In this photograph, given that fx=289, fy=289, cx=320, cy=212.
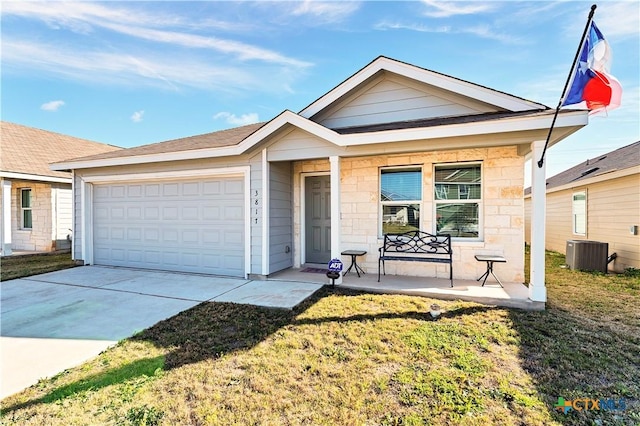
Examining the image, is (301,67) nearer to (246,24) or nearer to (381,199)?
(246,24)

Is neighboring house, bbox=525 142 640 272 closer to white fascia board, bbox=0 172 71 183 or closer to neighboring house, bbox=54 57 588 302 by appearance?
neighboring house, bbox=54 57 588 302

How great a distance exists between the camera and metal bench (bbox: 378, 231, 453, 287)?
19.5 ft

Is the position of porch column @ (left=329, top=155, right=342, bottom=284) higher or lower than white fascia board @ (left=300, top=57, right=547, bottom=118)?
lower

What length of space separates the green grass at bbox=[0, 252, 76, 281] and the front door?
6.54 metres

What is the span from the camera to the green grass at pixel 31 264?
6.91 metres

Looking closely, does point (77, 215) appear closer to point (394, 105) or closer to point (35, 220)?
point (35, 220)

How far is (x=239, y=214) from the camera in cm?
665

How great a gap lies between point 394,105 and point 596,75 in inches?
138

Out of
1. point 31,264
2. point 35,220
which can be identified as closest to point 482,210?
point 31,264

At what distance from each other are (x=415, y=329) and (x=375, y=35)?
7507 mm

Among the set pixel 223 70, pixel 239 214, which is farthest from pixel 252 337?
pixel 223 70

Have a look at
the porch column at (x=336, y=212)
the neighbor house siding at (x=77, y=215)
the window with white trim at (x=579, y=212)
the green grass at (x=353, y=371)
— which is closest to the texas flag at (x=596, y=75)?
the green grass at (x=353, y=371)

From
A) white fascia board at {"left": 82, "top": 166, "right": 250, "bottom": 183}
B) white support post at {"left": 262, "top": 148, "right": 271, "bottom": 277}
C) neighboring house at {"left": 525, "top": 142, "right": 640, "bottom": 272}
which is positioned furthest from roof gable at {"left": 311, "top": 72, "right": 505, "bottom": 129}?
neighboring house at {"left": 525, "top": 142, "right": 640, "bottom": 272}

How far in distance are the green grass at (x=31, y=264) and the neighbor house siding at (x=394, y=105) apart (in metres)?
7.86
